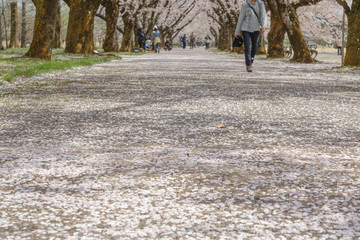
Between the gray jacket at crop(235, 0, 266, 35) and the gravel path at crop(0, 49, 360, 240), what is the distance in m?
5.80

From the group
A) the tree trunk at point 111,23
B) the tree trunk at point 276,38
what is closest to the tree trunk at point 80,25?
the tree trunk at point 111,23

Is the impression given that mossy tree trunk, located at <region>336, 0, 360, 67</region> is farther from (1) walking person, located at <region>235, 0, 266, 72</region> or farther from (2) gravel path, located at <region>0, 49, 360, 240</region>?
(2) gravel path, located at <region>0, 49, 360, 240</region>

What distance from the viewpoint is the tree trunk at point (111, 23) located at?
31.9 m

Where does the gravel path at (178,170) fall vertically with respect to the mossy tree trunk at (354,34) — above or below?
below

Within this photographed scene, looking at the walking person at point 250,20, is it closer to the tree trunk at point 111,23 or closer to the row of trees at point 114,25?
the row of trees at point 114,25

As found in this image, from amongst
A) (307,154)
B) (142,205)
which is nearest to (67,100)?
(307,154)

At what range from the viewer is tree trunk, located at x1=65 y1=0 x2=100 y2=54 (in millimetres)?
22734

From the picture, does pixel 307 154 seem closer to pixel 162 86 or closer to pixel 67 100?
pixel 67 100

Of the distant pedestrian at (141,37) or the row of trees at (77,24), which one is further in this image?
the distant pedestrian at (141,37)

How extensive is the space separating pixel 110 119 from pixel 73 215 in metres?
3.28

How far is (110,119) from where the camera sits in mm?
5812

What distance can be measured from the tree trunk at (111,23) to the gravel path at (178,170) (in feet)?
84.3

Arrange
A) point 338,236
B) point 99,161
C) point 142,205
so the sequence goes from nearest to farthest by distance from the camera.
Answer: point 338,236 < point 142,205 < point 99,161

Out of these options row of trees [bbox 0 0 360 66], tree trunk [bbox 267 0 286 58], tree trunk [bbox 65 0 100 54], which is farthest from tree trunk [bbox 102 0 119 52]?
tree trunk [bbox 267 0 286 58]
